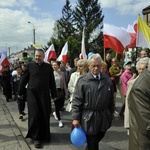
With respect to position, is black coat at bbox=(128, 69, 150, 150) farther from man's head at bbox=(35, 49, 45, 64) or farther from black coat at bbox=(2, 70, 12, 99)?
black coat at bbox=(2, 70, 12, 99)

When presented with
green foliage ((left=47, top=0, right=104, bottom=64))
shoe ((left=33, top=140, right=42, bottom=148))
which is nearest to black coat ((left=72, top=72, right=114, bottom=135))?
shoe ((left=33, top=140, right=42, bottom=148))

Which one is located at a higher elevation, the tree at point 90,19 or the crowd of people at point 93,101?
the tree at point 90,19

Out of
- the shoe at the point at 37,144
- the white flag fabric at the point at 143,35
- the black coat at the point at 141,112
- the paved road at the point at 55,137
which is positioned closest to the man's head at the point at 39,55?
the shoe at the point at 37,144

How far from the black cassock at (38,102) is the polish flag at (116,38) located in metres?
3.35

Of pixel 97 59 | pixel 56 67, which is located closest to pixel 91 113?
pixel 97 59

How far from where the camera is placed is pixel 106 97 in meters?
3.44

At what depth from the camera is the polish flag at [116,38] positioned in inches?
315

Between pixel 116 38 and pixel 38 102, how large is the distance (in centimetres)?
390

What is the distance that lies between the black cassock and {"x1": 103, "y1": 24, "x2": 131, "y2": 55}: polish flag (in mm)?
3353

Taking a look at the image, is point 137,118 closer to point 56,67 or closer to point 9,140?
point 9,140

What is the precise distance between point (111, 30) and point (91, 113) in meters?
5.19

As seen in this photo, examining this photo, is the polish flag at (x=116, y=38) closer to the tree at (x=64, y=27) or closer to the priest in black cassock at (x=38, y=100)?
the priest in black cassock at (x=38, y=100)

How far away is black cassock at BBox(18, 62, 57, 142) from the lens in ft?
16.9

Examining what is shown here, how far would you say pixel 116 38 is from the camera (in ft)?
26.2
